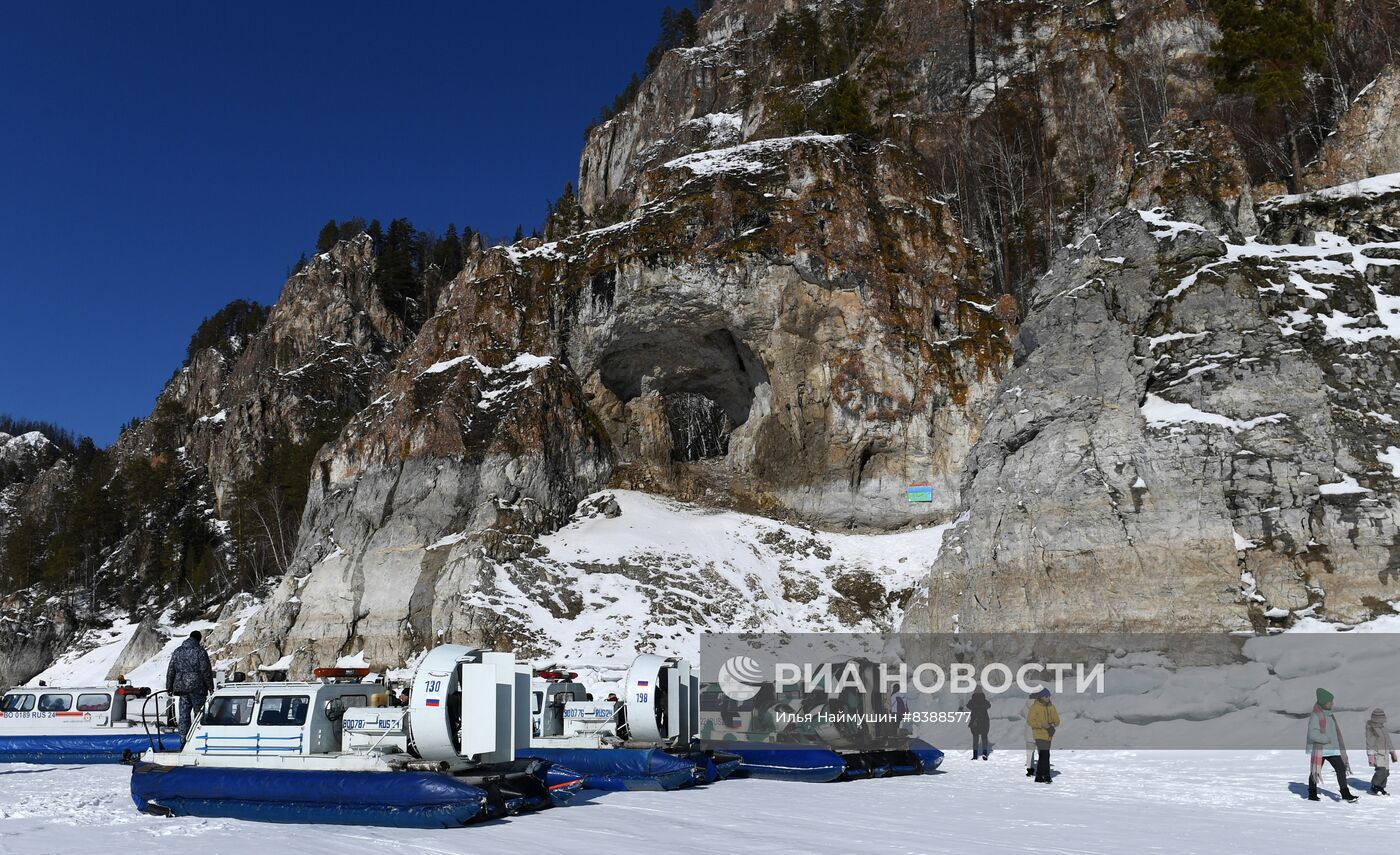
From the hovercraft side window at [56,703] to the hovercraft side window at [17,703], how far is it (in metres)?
0.33

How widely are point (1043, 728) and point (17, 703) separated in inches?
1211

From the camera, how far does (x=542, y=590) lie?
4319cm

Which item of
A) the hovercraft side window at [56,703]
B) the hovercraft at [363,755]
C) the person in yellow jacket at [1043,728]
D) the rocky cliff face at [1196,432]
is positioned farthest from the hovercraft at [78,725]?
the rocky cliff face at [1196,432]

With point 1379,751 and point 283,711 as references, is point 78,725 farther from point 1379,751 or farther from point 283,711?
point 1379,751

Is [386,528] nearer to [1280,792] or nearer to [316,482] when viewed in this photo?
[316,482]

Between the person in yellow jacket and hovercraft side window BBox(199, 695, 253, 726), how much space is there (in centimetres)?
1340

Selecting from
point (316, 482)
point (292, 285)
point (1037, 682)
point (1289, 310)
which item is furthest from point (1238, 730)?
point (292, 285)

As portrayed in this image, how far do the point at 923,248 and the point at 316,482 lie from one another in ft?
119

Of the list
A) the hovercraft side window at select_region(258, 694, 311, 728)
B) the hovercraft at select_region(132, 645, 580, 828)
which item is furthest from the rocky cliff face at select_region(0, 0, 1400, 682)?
the hovercraft side window at select_region(258, 694, 311, 728)

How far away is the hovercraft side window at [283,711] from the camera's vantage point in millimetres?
14852

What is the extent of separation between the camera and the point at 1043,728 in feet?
58.6

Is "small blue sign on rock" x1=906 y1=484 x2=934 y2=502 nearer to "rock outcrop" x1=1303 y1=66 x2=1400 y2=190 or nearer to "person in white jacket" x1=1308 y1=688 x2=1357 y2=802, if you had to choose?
"rock outcrop" x1=1303 y1=66 x2=1400 y2=190

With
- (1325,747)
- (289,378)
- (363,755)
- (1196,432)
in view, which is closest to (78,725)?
(363,755)

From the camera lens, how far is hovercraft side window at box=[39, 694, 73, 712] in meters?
30.4
